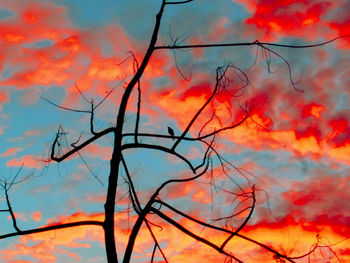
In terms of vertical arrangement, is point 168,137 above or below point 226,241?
above

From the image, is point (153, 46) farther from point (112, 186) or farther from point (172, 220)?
point (172, 220)

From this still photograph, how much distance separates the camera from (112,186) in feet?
13.8

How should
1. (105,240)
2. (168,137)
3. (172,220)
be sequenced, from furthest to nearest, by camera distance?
(168,137)
(172,220)
(105,240)

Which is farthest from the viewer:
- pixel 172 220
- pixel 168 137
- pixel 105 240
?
pixel 168 137

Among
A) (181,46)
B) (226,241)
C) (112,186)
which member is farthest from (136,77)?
(226,241)

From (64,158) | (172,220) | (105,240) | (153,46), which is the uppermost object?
(153,46)

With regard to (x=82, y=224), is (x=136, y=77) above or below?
above

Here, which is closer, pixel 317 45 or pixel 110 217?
pixel 110 217

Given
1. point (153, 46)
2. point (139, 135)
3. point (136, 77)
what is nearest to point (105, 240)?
point (139, 135)

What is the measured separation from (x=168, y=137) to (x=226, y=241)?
1.18 m

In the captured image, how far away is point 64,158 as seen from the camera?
4785 mm

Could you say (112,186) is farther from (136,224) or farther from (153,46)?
(153,46)

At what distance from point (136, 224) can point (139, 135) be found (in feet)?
2.89

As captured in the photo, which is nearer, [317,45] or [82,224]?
[82,224]
